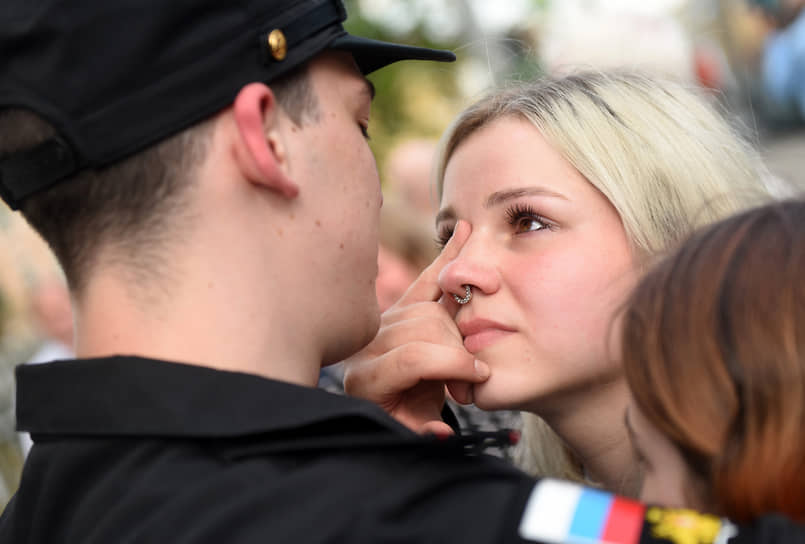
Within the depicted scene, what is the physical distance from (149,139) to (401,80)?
7.36 meters

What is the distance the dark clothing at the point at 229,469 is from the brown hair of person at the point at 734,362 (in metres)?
0.29

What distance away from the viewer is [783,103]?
759 cm

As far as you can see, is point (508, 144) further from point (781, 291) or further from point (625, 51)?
point (625, 51)

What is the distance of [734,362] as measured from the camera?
52.9 inches

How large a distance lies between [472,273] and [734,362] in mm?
921

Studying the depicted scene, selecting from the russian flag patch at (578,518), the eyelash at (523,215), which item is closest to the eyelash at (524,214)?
the eyelash at (523,215)

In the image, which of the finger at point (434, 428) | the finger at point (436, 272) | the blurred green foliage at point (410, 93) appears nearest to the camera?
the finger at point (434, 428)

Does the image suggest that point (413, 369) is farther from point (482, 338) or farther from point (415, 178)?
point (415, 178)

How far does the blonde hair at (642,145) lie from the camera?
7.22ft

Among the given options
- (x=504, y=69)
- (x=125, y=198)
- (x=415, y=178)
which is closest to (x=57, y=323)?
(x=415, y=178)

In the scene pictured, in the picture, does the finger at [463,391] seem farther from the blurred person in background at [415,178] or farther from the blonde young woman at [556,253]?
the blurred person in background at [415,178]

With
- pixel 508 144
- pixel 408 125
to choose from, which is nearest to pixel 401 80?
pixel 408 125

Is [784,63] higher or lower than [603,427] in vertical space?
higher

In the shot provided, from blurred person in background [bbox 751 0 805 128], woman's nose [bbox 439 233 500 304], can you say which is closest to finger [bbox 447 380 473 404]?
woman's nose [bbox 439 233 500 304]
